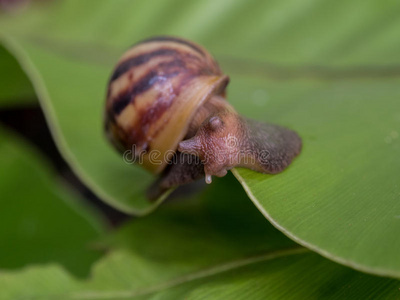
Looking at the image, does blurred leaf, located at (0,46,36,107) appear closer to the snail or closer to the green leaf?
the snail

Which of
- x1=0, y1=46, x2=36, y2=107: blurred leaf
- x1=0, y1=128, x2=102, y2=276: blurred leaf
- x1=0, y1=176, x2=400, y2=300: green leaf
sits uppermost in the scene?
x1=0, y1=176, x2=400, y2=300: green leaf

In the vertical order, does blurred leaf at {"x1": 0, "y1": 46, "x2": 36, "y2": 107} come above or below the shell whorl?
below

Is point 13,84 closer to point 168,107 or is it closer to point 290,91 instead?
point 168,107

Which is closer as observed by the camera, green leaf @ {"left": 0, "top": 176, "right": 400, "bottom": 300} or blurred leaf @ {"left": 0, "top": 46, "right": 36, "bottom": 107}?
green leaf @ {"left": 0, "top": 176, "right": 400, "bottom": 300}

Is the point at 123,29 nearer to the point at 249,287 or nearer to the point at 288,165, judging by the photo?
the point at 288,165

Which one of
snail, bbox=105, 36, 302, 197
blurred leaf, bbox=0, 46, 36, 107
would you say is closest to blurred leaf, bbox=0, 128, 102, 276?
blurred leaf, bbox=0, 46, 36, 107

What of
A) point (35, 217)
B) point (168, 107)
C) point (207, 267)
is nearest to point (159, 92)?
point (168, 107)

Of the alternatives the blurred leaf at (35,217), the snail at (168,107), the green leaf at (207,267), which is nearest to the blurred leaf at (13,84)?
the blurred leaf at (35,217)
